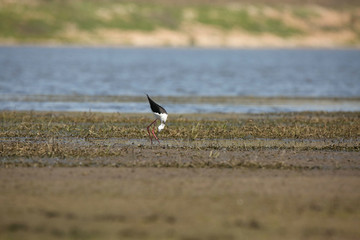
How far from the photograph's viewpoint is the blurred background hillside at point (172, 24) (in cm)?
13850

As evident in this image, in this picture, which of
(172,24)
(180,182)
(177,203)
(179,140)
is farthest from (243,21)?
(177,203)

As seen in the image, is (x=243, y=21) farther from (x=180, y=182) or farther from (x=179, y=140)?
(x=180, y=182)

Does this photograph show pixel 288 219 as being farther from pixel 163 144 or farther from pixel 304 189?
pixel 163 144

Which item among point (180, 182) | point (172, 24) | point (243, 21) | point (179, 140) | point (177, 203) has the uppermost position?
point (243, 21)

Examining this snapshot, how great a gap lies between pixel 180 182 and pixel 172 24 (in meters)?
150

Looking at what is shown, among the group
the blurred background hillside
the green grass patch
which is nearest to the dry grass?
the blurred background hillside

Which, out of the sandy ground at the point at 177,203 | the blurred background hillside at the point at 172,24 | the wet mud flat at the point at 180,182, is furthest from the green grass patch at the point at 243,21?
the sandy ground at the point at 177,203

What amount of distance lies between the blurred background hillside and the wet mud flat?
11879 cm

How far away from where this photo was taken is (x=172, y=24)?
160125mm

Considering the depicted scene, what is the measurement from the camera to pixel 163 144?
1722 cm

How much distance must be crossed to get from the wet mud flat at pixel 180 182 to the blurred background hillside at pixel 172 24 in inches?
4677

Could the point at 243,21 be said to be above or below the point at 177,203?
above

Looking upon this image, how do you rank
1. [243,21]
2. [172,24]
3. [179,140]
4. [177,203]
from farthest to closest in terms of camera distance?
1. [243,21]
2. [172,24]
3. [179,140]
4. [177,203]

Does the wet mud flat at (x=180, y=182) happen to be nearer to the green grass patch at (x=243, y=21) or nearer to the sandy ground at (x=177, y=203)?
the sandy ground at (x=177, y=203)
